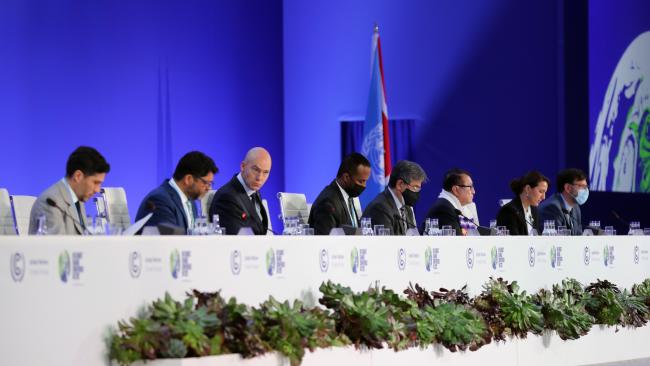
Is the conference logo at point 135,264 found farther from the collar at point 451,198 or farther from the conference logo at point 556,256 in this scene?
the collar at point 451,198

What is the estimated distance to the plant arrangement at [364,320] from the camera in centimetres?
426

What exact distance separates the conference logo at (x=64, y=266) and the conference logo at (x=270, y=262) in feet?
3.57

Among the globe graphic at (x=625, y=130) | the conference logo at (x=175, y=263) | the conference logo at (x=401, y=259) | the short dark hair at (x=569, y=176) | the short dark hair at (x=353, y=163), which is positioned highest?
the globe graphic at (x=625, y=130)

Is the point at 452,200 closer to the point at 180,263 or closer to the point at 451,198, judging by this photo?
the point at 451,198

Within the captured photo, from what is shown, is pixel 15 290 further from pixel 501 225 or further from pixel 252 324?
pixel 501 225

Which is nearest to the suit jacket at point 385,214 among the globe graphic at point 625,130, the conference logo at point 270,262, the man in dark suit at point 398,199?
the man in dark suit at point 398,199

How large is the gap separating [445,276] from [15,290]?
109 inches

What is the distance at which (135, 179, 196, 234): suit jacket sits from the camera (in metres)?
5.71

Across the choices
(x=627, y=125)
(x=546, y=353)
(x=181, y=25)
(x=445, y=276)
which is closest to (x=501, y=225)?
(x=546, y=353)

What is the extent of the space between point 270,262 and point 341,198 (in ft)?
6.96

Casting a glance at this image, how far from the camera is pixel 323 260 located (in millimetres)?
5215

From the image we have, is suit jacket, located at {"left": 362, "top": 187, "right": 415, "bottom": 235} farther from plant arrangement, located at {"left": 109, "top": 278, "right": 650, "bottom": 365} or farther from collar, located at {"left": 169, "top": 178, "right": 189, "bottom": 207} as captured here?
collar, located at {"left": 169, "top": 178, "right": 189, "bottom": 207}

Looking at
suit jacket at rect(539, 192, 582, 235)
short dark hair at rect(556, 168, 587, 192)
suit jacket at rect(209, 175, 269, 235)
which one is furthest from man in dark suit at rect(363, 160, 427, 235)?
short dark hair at rect(556, 168, 587, 192)

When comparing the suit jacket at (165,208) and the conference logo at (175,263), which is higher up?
the suit jacket at (165,208)
